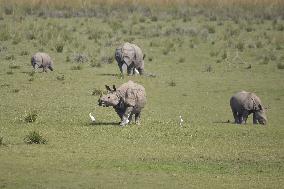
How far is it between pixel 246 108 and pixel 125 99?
4027 mm

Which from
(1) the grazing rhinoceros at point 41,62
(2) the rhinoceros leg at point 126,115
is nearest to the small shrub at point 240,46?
(1) the grazing rhinoceros at point 41,62

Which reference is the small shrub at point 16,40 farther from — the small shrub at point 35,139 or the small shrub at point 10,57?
the small shrub at point 35,139

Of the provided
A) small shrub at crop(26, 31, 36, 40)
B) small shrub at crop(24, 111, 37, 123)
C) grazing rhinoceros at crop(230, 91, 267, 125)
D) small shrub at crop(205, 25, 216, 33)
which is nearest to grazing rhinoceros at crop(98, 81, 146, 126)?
small shrub at crop(24, 111, 37, 123)

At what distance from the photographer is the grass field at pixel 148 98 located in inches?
610

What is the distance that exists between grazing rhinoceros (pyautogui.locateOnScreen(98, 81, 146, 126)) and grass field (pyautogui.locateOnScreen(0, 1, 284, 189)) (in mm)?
436

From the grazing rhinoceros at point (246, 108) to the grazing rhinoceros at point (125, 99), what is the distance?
344cm

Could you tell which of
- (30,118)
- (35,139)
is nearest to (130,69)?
(30,118)

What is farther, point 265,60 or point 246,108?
point 265,60

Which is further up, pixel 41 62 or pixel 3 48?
pixel 3 48

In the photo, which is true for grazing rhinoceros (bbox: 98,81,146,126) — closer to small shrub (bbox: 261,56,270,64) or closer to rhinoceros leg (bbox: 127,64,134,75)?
rhinoceros leg (bbox: 127,64,134,75)

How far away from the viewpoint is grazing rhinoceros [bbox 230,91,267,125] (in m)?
22.6

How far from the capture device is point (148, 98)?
1077 inches

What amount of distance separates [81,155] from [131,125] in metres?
3.83

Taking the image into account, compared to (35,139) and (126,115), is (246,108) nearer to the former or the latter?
(126,115)
